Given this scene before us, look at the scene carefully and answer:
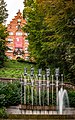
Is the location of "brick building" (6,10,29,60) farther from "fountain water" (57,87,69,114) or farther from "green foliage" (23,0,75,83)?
"fountain water" (57,87,69,114)

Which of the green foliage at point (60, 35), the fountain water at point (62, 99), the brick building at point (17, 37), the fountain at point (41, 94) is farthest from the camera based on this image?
the brick building at point (17, 37)

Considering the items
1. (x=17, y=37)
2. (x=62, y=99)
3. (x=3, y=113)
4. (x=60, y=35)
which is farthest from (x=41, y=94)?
(x=17, y=37)

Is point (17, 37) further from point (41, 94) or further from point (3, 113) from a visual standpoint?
point (3, 113)

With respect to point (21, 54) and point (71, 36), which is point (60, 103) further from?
point (21, 54)

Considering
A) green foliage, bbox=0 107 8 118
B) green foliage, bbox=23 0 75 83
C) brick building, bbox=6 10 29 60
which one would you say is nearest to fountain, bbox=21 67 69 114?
green foliage, bbox=0 107 8 118

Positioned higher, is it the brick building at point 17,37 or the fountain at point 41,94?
the brick building at point 17,37

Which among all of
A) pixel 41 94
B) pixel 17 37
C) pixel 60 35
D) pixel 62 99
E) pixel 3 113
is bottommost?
pixel 3 113

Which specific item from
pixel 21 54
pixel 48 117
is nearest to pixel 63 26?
pixel 48 117

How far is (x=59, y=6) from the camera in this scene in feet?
94.1

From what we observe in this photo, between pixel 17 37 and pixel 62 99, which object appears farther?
pixel 17 37

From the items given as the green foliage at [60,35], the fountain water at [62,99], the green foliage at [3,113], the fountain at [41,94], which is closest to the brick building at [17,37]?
the green foliage at [60,35]

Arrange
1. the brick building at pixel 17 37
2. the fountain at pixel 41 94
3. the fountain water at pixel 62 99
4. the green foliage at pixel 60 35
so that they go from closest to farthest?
the fountain at pixel 41 94 → the fountain water at pixel 62 99 → the green foliage at pixel 60 35 → the brick building at pixel 17 37

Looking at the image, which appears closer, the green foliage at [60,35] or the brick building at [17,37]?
the green foliage at [60,35]

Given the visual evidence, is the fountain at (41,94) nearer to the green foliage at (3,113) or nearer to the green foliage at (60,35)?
the green foliage at (3,113)
